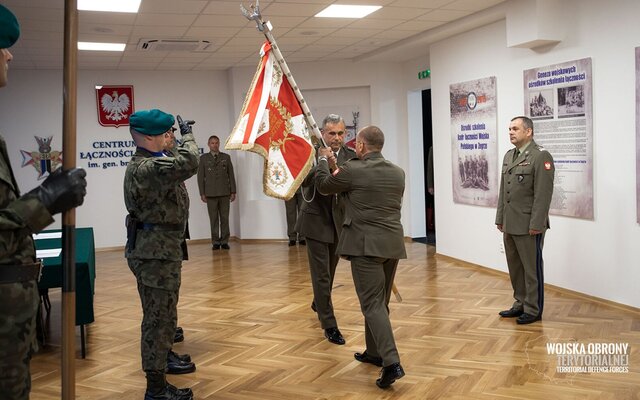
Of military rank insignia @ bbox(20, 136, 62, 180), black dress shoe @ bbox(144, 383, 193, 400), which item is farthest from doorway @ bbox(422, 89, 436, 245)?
black dress shoe @ bbox(144, 383, 193, 400)

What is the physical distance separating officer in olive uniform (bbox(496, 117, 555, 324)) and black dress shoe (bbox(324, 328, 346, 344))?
60.2 inches

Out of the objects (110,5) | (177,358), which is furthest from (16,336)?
(110,5)

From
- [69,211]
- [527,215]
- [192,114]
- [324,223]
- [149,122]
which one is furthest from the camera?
[192,114]

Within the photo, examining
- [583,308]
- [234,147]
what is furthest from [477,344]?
[234,147]

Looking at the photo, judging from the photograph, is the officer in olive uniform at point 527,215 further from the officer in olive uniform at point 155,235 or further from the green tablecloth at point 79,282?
the green tablecloth at point 79,282

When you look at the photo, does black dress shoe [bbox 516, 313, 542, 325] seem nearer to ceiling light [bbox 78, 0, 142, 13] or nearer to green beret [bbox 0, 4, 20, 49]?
green beret [bbox 0, 4, 20, 49]

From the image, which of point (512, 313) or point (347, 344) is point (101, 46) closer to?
point (347, 344)

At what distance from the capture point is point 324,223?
15.8ft

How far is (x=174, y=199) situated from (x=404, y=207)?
24.3ft

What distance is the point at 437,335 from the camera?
16.4 ft

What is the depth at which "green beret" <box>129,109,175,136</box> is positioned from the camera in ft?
11.8

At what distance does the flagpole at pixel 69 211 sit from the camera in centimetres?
214

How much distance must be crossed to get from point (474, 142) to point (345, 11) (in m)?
2.31

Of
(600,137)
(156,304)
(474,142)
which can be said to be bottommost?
(156,304)
